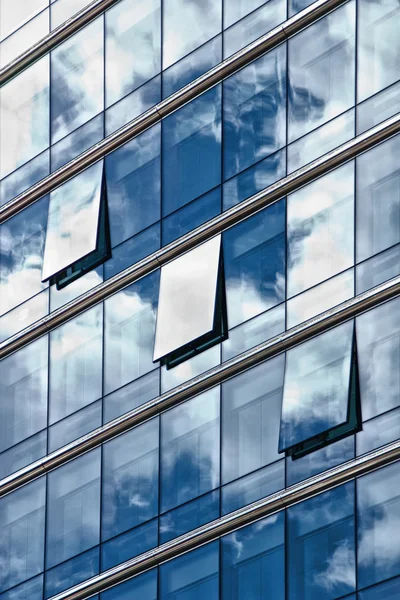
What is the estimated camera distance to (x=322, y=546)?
36844 millimetres

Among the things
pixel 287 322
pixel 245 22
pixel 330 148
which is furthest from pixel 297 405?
pixel 245 22

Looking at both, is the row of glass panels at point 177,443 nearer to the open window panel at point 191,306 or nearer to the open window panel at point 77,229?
the open window panel at point 191,306

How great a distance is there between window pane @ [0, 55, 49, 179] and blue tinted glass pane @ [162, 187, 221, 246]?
4672 mm

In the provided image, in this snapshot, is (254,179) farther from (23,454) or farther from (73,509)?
(23,454)

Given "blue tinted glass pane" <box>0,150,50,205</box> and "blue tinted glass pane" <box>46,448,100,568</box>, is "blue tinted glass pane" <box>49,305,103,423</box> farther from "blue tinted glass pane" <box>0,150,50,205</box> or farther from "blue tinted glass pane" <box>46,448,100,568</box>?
"blue tinted glass pane" <box>0,150,50,205</box>

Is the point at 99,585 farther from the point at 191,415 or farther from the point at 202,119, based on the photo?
the point at 202,119

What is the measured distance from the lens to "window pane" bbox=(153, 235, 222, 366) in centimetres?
4019

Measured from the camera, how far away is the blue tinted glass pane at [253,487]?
1500 inches

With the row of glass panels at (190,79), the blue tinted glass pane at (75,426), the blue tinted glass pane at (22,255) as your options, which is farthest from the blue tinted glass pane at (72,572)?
the row of glass panels at (190,79)

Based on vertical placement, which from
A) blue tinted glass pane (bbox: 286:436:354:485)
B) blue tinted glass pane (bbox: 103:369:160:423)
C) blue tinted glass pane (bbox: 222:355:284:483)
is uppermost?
blue tinted glass pane (bbox: 103:369:160:423)

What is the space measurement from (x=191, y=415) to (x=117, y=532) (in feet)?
8.55

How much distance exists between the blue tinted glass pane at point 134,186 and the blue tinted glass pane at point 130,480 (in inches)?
159

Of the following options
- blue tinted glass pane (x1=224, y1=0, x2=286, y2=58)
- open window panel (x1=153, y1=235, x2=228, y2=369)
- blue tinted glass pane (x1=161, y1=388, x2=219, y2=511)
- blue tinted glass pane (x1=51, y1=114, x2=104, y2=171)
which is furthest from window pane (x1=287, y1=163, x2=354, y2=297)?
blue tinted glass pane (x1=51, y1=114, x2=104, y2=171)

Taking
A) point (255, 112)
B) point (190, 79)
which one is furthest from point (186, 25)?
point (255, 112)
